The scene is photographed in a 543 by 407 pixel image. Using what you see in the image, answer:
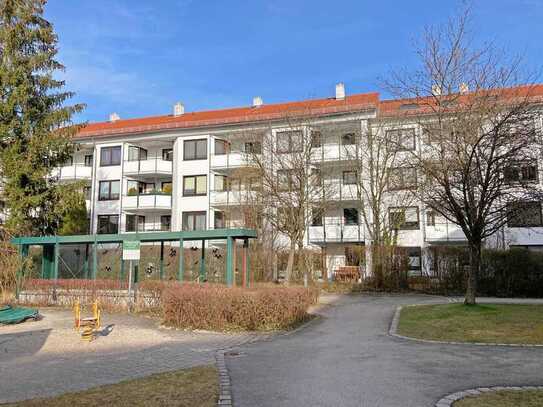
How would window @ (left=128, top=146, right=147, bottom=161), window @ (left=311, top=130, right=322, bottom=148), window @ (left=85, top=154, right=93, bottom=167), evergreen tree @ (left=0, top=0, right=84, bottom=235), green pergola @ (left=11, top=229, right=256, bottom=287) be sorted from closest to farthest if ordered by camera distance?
green pergola @ (left=11, top=229, right=256, bottom=287) < evergreen tree @ (left=0, top=0, right=84, bottom=235) < window @ (left=311, top=130, right=322, bottom=148) < window @ (left=128, top=146, right=147, bottom=161) < window @ (left=85, top=154, right=93, bottom=167)

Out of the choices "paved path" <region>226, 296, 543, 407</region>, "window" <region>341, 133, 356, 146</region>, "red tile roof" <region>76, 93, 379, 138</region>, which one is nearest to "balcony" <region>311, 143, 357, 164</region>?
Result: "window" <region>341, 133, 356, 146</region>

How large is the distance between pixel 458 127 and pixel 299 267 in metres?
13.1

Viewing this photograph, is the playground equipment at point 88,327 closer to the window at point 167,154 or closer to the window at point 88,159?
the window at point 167,154

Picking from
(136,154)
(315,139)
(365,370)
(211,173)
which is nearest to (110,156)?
(136,154)

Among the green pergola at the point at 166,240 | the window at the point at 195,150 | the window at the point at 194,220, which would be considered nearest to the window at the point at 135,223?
the window at the point at 194,220

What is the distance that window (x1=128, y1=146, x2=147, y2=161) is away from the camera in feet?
135

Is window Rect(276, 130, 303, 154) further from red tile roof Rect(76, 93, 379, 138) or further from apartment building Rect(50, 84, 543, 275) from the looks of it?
apartment building Rect(50, 84, 543, 275)

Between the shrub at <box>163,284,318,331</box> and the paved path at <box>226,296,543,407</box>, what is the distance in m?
1.14

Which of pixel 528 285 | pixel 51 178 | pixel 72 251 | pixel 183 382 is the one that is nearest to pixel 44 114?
pixel 51 178

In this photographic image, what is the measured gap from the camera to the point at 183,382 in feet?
23.8

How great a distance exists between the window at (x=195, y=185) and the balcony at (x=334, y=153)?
1008 centimetres

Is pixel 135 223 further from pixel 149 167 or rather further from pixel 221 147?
pixel 221 147

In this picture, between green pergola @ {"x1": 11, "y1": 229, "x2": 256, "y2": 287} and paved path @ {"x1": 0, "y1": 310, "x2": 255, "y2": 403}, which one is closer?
paved path @ {"x1": 0, "y1": 310, "x2": 255, "y2": 403}

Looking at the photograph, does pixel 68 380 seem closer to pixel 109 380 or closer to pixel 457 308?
pixel 109 380
